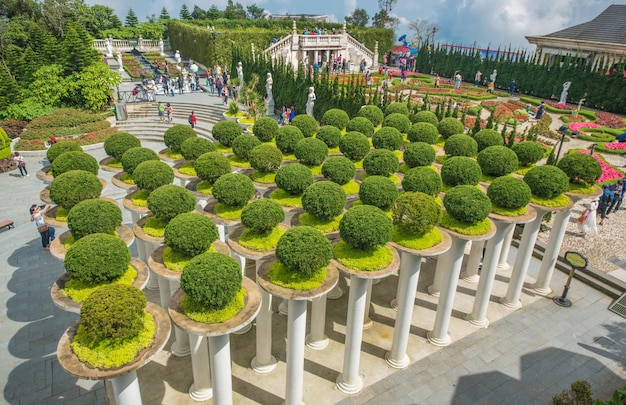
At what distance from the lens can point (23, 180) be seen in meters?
31.6

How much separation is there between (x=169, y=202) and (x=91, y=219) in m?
2.45

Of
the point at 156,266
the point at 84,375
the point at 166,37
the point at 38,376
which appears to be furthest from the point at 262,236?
the point at 166,37

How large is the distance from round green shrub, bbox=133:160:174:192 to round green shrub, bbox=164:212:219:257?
4.04 metres

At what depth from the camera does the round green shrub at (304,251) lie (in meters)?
12.0

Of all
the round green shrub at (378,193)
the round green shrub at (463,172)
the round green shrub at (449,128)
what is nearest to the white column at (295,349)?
the round green shrub at (378,193)

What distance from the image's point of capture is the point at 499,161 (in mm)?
18266

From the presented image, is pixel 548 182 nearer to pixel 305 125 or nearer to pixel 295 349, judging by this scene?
pixel 295 349

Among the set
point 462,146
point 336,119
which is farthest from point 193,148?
point 462,146

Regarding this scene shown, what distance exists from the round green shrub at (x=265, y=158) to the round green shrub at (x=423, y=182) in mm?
5720

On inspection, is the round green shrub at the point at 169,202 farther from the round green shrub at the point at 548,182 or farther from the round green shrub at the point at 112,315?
the round green shrub at the point at 548,182

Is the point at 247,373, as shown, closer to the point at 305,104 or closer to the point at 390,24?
the point at 305,104

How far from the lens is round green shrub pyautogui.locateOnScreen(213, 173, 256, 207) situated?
50.9ft

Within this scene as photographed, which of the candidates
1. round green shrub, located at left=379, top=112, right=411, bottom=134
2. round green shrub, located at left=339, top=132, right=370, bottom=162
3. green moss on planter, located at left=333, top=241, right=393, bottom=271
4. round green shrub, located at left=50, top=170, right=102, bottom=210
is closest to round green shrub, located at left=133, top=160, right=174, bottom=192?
round green shrub, located at left=50, top=170, right=102, bottom=210

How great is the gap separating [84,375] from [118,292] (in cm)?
189
